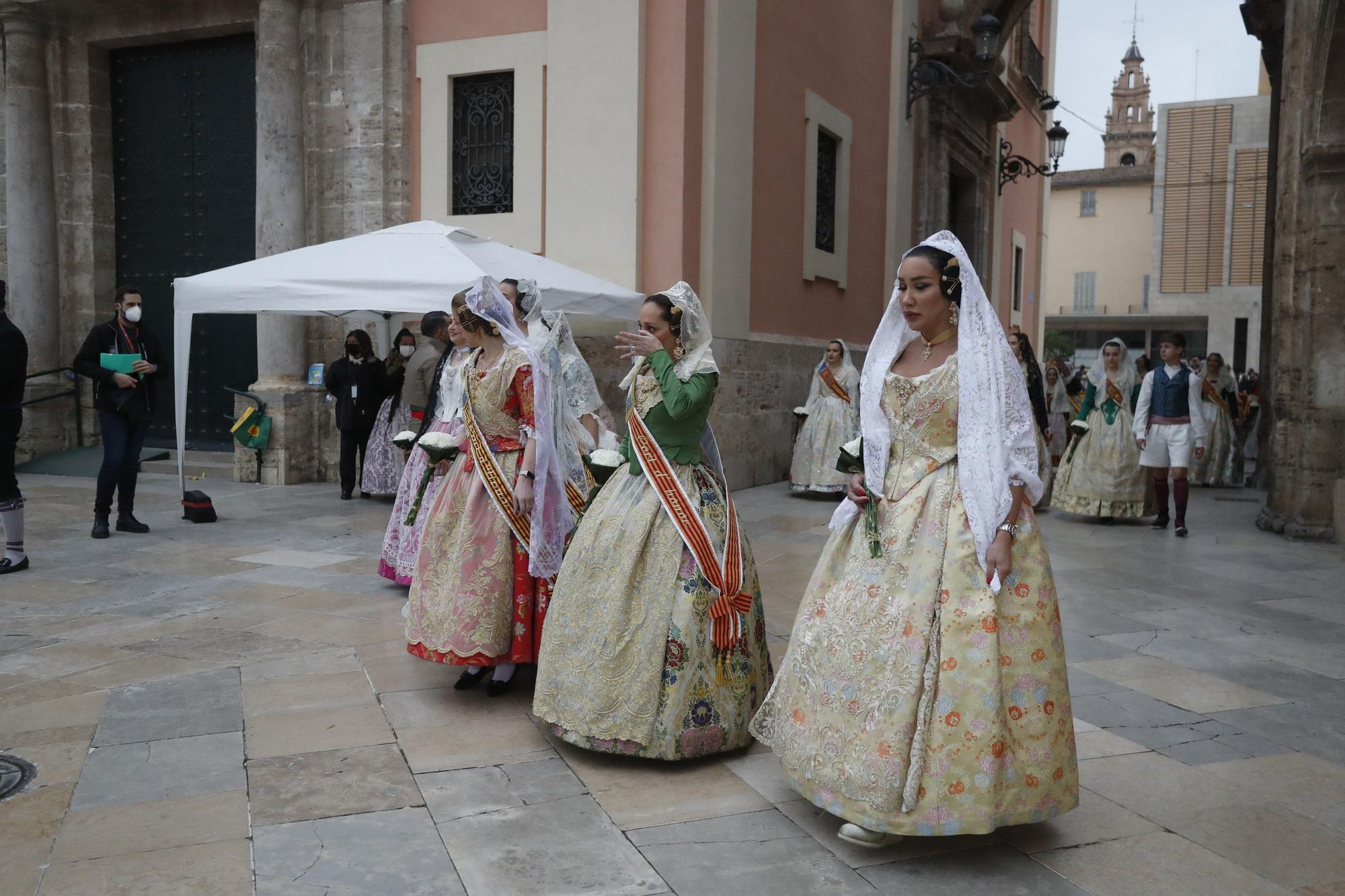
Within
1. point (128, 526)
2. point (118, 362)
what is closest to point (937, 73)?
point (118, 362)

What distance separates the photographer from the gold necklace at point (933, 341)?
3.24 meters

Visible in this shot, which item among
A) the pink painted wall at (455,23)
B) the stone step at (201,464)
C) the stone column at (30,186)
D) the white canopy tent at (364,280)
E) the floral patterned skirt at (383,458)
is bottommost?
the stone step at (201,464)

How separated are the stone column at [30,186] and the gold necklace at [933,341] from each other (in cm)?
1184

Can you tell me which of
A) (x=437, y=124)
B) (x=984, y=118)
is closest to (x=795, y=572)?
(x=437, y=124)

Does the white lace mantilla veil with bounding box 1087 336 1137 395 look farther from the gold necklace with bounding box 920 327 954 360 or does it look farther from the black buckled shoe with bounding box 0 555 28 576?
the black buckled shoe with bounding box 0 555 28 576

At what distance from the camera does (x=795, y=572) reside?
23.2 ft

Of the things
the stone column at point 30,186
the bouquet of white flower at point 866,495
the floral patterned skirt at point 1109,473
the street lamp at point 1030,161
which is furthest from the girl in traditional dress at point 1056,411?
the stone column at point 30,186

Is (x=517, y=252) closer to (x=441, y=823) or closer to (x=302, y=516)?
(x=302, y=516)

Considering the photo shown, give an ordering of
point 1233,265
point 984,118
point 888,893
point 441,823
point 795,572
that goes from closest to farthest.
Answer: point 888,893
point 441,823
point 795,572
point 984,118
point 1233,265

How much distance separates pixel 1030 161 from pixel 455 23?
1189 cm

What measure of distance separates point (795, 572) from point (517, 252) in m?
3.42

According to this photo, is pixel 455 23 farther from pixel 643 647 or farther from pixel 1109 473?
pixel 643 647

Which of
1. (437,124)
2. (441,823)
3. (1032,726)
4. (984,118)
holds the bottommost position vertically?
(441,823)

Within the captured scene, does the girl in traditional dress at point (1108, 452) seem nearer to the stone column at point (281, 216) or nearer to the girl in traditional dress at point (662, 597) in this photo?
the girl in traditional dress at point (662, 597)
